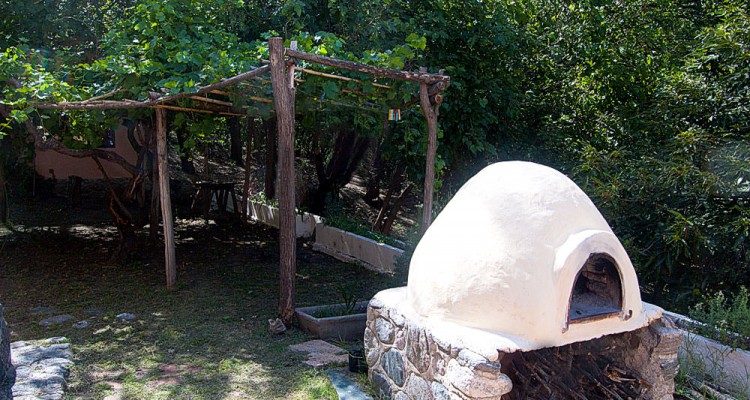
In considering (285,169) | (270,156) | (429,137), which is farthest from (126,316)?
(270,156)

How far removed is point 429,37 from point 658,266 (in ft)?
15.6

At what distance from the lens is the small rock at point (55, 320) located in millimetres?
6637

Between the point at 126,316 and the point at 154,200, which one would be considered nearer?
the point at 126,316

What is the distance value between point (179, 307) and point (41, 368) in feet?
7.51

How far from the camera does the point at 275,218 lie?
12836mm

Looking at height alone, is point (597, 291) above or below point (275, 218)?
above

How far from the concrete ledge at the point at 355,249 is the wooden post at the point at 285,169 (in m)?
2.64

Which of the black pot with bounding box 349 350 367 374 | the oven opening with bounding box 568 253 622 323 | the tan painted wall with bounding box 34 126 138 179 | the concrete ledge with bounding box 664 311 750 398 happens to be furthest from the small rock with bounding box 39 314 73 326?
the tan painted wall with bounding box 34 126 138 179

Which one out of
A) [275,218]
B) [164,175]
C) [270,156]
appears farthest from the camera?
[275,218]

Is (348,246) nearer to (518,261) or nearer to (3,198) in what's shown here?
(3,198)

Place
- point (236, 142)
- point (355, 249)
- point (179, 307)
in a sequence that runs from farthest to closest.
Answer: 1. point (236, 142)
2. point (355, 249)
3. point (179, 307)

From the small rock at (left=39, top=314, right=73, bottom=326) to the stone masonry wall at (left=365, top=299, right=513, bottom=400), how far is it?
378 centimetres

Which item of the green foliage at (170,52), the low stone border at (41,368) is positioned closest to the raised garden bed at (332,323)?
the low stone border at (41,368)

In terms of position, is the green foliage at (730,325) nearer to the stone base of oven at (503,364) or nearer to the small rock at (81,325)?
the stone base of oven at (503,364)
